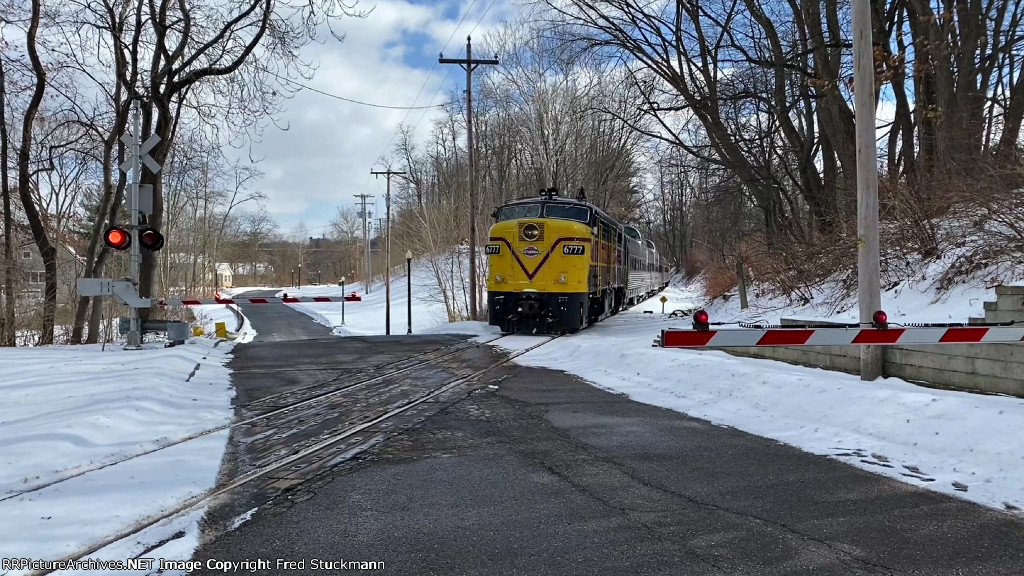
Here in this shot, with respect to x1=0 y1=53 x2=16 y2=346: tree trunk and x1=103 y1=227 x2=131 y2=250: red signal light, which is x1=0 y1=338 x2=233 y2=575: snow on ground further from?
x1=0 y1=53 x2=16 y2=346: tree trunk

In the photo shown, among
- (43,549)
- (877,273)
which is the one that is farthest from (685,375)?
(43,549)

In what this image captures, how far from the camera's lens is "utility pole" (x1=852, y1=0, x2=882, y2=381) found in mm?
7234

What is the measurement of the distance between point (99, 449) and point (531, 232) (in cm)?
1202

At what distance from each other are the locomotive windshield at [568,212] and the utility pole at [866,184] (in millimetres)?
9533

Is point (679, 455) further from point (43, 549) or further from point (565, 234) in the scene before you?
point (565, 234)

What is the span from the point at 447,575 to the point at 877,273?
20.5 ft

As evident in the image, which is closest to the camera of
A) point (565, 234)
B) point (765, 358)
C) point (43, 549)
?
point (43, 549)

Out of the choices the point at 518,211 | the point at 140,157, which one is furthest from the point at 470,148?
the point at 140,157

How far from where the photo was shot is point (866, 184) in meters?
7.31

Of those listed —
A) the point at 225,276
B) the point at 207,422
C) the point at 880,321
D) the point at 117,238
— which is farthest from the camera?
the point at 225,276

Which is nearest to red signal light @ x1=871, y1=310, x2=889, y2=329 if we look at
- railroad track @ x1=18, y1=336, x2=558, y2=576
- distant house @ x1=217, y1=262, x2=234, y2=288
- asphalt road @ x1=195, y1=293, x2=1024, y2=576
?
asphalt road @ x1=195, y1=293, x2=1024, y2=576

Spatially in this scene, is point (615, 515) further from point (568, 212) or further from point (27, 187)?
point (27, 187)

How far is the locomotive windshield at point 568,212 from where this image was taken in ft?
54.7

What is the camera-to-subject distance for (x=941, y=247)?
10562mm
